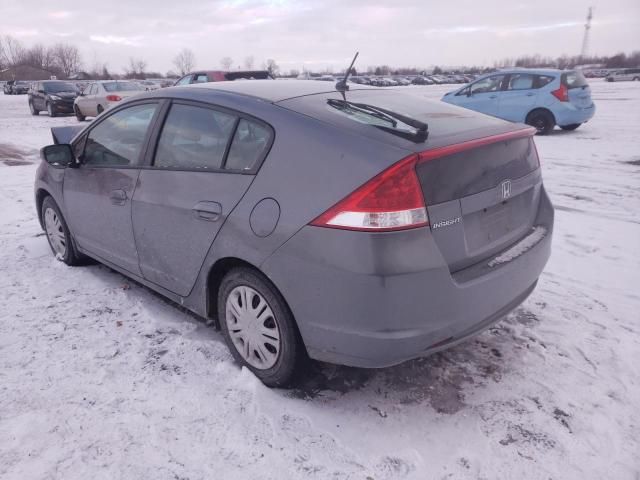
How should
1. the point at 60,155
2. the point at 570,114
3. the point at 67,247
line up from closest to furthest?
the point at 60,155
the point at 67,247
the point at 570,114

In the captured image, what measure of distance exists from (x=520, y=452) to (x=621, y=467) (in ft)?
1.37

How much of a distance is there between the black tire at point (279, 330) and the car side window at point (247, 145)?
1.86ft

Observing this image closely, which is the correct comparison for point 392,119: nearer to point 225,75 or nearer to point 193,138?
point 193,138

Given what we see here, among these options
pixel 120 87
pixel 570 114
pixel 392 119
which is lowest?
pixel 570 114

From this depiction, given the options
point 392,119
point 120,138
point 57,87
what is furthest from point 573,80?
point 57,87

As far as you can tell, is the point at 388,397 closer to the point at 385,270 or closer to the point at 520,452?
the point at 520,452

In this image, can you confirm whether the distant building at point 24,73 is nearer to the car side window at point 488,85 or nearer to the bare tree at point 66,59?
the bare tree at point 66,59

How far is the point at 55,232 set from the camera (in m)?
4.57

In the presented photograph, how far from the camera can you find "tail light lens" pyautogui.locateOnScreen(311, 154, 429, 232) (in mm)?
2111

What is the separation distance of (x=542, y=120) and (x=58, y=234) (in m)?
11.1

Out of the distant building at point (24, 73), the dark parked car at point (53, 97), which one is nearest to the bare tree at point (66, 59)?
the distant building at point (24, 73)

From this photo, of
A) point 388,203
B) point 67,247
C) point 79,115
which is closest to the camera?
point 388,203

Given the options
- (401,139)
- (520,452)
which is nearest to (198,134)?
(401,139)

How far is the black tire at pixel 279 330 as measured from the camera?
8.16 ft
